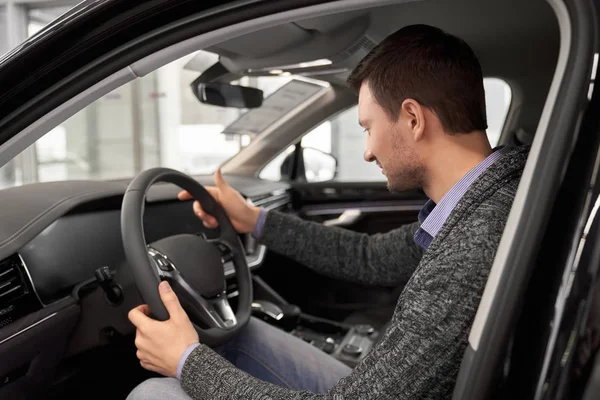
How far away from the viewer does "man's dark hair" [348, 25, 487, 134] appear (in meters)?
0.98

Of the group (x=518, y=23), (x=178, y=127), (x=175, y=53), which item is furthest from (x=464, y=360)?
(x=178, y=127)

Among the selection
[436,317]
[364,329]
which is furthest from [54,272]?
[364,329]

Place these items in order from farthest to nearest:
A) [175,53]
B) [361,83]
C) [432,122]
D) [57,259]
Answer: [57,259] < [361,83] < [432,122] < [175,53]

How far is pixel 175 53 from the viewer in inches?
33.0

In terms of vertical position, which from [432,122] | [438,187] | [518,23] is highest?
[518,23]

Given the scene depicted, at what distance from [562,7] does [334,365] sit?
3.54 ft

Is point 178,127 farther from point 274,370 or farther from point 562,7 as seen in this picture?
point 562,7

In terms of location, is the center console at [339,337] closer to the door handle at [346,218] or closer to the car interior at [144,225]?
the car interior at [144,225]

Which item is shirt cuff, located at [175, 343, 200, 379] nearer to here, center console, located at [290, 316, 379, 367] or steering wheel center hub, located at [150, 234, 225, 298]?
steering wheel center hub, located at [150, 234, 225, 298]

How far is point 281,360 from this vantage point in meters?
1.51

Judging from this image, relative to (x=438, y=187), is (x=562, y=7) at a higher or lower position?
higher

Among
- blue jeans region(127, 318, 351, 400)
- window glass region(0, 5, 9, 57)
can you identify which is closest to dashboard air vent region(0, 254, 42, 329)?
blue jeans region(127, 318, 351, 400)

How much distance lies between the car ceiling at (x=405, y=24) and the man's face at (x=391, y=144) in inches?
14.9

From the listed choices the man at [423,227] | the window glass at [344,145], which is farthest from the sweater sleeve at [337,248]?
the window glass at [344,145]
